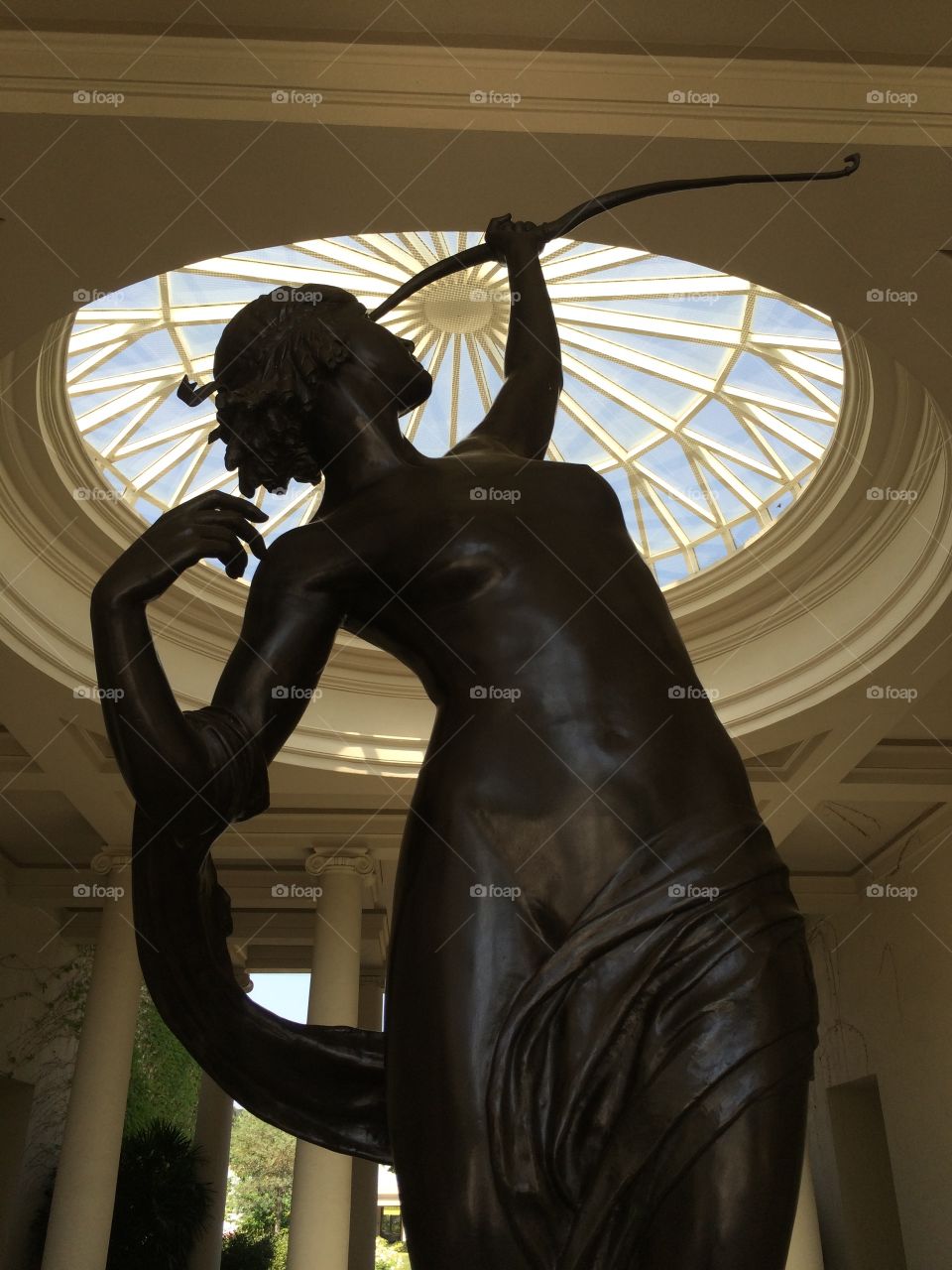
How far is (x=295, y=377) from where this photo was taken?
6.53 ft

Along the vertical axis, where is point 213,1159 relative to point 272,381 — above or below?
above

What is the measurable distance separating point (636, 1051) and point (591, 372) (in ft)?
40.7

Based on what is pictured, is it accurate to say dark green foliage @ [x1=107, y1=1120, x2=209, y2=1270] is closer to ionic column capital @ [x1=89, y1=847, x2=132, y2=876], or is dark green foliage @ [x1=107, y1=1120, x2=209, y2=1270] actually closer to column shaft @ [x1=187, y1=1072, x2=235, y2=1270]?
column shaft @ [x1=187, y1=1072, x2=235, y2=1270]

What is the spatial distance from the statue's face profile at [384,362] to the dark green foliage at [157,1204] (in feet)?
56.5

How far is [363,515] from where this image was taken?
1.85 meters

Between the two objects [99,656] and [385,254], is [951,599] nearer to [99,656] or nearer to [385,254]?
[385,254]

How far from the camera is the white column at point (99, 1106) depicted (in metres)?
11.3

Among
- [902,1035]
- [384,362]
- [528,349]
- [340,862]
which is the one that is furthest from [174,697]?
[902,1035]

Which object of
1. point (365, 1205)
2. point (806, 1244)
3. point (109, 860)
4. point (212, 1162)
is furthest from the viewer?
point (365, 1205)

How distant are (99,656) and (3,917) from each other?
15.8 m

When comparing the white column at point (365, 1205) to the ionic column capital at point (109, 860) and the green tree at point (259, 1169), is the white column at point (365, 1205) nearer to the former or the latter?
the ionic column capital at point (109, 860)

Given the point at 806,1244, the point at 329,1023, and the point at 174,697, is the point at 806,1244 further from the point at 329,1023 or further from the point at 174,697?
the point at 174,697

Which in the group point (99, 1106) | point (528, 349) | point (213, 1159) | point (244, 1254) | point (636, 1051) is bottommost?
point (636, 1051)

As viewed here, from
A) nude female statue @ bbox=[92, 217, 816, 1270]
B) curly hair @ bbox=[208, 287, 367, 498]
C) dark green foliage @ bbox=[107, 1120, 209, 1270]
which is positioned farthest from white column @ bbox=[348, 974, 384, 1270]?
nude female statue @ bbox=[92, 217, 816, 1270]
